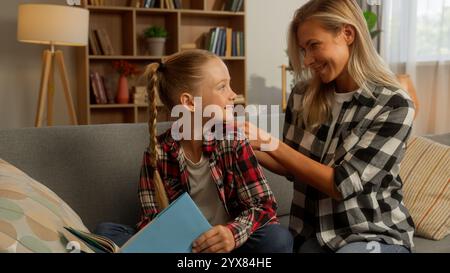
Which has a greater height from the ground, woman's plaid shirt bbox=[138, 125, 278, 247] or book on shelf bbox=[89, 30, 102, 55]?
book on shelf bbox=[89, 30, 102, 55]

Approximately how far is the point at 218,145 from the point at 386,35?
3344mm

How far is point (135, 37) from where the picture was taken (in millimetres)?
4133

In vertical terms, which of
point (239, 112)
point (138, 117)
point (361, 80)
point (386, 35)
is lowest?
point (138, 117)

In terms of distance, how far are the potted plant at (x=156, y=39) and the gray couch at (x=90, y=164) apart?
2.60 meters

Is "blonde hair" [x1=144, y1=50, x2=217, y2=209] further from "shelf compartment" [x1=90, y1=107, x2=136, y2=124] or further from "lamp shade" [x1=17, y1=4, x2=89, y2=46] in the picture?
"shelf compartment" [x1=90, y1=107, x2=136, y2=124]

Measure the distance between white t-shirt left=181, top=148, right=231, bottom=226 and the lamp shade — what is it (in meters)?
2.28

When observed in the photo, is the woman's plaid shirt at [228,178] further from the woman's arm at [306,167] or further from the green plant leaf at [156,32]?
the green plant leaf at [156,32]

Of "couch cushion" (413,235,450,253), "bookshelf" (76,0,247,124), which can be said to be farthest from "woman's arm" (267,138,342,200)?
"bookshelf" (76,0,247,124)

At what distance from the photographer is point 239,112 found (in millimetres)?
1624

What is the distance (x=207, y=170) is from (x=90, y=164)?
17.3 inches

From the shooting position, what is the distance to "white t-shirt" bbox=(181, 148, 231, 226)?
54.2 inches

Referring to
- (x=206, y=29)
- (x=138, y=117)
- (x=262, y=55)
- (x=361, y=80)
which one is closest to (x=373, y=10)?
(x=262, y=55)

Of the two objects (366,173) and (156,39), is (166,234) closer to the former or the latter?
(366,173)
